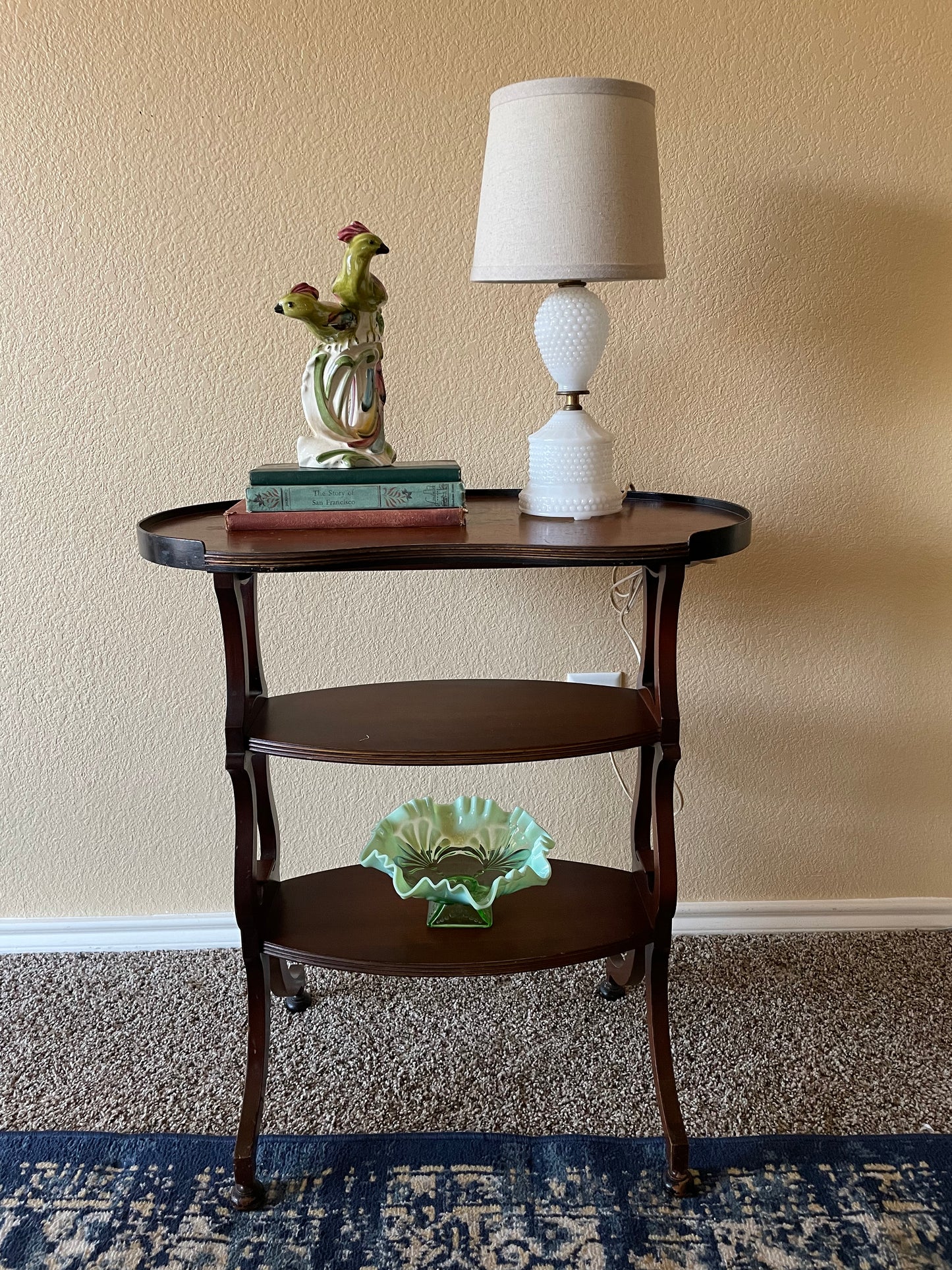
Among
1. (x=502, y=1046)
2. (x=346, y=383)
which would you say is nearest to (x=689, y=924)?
(x=502, y=1046)

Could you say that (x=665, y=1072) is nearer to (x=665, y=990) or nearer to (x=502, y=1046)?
Answer: (x=665, y=990)

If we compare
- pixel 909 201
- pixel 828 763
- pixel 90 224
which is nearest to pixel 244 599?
pixel 90 224

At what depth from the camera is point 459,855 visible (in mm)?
1572

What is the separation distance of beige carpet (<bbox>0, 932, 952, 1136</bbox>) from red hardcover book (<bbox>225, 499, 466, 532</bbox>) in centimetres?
82

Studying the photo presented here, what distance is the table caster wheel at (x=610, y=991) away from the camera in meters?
1.72

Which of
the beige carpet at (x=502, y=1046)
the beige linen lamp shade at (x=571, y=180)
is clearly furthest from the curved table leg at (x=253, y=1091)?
the beige linen lamp shade at (x=571, y=180)

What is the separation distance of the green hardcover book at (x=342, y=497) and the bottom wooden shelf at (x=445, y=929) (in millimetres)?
565

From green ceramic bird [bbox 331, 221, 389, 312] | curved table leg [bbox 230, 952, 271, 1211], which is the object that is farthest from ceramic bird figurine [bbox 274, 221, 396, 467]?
curved table leg [bbox 230, 952, 271, 1211]

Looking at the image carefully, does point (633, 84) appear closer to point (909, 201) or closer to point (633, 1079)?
point (909, 201)

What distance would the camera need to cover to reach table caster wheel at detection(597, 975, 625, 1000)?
1.72 m

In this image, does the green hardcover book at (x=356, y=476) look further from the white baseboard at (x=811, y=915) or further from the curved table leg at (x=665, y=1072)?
the white baseboard at (x=811, y=915)

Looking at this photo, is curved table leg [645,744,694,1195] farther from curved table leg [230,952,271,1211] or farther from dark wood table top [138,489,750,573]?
curved table leg [230,952,271,1211]

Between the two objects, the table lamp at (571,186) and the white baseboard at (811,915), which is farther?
the white baseboard at (811,915)

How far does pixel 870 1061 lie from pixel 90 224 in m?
1.73
